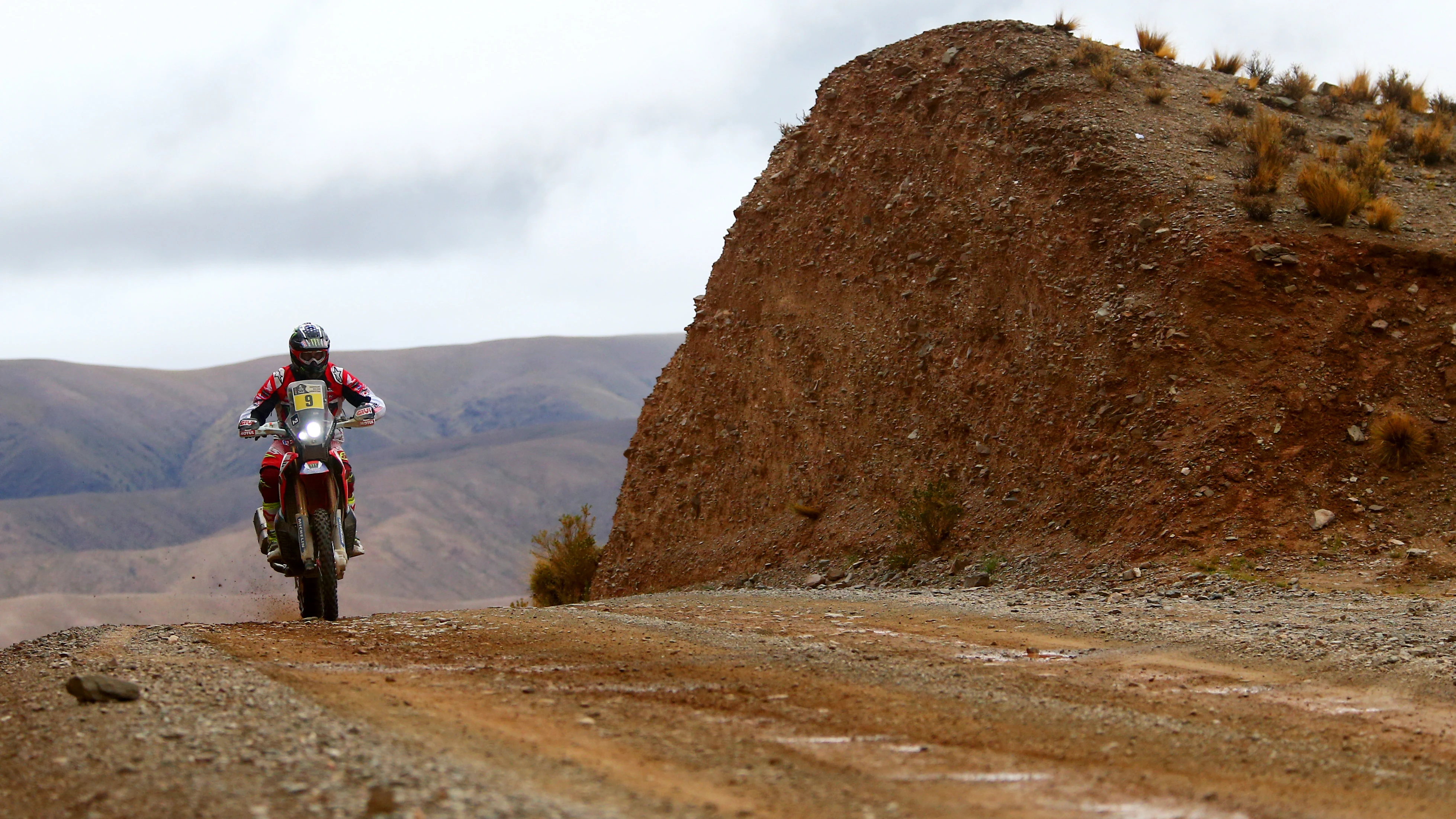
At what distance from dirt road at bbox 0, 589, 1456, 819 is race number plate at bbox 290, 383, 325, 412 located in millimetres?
2006

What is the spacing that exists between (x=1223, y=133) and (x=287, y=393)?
16225 millimetres

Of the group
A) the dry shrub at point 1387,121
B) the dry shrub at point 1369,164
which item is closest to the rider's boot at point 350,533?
the dry shrub at point 1369,164

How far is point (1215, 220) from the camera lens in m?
17.9

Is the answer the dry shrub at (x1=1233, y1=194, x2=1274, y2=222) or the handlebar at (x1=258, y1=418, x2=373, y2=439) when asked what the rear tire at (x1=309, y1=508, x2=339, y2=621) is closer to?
the handlebar at (x1=258, y1=418, x2=373, y2=439)

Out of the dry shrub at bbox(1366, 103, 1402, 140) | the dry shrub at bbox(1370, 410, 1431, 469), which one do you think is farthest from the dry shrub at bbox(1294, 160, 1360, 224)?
the dry shrub at bbox(1366, 103, 1402, 140)

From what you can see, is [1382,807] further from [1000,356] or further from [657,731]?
[1000,356]

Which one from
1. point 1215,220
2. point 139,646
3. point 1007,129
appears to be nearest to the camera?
point 139,646

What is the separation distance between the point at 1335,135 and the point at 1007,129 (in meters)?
5.87

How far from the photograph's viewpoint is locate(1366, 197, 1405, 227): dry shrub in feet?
57.7

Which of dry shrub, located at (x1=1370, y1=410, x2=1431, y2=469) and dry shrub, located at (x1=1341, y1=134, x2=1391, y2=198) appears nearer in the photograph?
dry shrub, located at (x1=1370, y1=410, x2=1431, y2=469)

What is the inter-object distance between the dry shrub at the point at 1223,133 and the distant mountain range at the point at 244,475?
72.2m

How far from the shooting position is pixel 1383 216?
1759 cm

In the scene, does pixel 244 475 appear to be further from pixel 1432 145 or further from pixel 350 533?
pixel 350 533

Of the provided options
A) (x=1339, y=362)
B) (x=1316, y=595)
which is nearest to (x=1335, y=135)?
(x=1339, y=362)
